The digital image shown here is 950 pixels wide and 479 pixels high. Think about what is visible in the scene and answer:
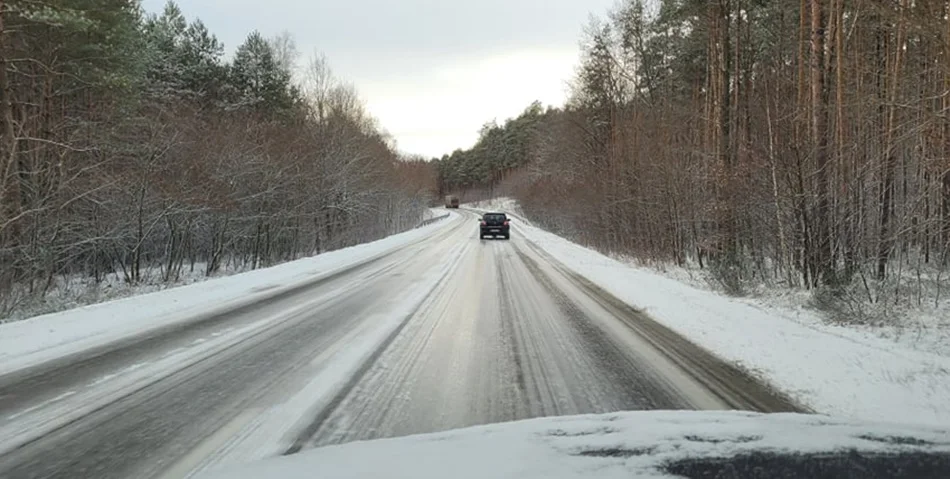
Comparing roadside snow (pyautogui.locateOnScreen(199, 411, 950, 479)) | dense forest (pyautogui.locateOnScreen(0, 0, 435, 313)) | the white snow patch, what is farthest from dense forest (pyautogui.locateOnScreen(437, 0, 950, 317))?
dense forest (pyautogui.locateOnScreen(0, 0, 435, 313))

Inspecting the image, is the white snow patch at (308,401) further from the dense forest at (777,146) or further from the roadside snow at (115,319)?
the dense forest at (777,146)

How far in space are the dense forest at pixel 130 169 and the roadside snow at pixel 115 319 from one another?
3684mm

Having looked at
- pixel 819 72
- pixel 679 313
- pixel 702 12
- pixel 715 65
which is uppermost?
pixel 702 12

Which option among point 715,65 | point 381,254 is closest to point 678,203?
point 715,65

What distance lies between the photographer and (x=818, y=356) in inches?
261

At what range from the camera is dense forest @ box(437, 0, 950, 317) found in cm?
1075

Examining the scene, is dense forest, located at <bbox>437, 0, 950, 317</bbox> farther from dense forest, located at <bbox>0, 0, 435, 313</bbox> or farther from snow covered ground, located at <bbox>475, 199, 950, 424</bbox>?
dense forest, located at <bbox>0, 0, 435, 313</bbox>

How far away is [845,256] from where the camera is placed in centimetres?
1128

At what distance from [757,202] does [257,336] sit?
12.0 metres

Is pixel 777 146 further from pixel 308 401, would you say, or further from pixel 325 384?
pixel 308 401

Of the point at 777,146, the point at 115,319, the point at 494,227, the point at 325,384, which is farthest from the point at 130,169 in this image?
the point at 494,227

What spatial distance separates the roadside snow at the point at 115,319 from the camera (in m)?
7.22

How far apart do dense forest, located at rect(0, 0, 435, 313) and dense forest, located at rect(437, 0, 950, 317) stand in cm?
1413

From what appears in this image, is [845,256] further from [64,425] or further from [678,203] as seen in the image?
[64,425]
